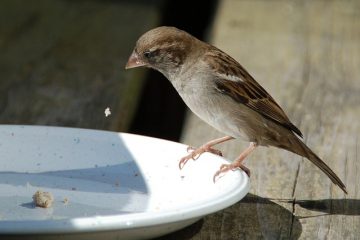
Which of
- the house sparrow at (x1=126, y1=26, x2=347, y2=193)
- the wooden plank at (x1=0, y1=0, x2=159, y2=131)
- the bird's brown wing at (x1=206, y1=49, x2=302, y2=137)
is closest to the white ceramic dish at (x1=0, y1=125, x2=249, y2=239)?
the house sparrow at (x1=126, y1=26, x2=347, y2=193)

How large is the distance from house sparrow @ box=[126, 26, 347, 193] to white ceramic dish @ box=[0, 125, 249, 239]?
361 millimetres

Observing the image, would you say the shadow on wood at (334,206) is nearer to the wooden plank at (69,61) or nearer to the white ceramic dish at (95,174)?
the white ceramic dish at (95,174)

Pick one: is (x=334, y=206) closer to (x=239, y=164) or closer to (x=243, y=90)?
(x=239, y=164)

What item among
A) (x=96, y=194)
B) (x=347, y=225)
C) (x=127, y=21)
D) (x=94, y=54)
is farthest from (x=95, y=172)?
(x=127, y=21)

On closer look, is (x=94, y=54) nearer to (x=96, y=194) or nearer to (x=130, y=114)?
(x=130, y=114)

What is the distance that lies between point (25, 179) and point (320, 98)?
187 centimetres

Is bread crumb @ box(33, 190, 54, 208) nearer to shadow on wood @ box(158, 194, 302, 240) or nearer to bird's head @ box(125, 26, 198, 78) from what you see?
shadow on wood @ box(158, 194, 302, 240)

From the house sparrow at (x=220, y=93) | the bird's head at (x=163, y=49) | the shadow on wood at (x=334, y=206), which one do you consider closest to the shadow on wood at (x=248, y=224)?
the shadow on wood at (x=334, y=206)

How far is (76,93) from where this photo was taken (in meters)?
4.73

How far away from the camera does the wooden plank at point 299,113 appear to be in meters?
3.20

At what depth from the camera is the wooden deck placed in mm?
3305

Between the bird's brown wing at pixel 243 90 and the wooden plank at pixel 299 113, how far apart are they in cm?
Answer: 22

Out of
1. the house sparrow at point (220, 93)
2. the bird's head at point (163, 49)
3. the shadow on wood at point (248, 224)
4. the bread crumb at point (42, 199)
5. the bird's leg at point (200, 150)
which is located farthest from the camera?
the bird's head at point (163, 49)

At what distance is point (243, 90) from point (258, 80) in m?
1.07
